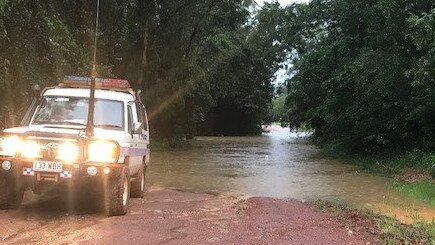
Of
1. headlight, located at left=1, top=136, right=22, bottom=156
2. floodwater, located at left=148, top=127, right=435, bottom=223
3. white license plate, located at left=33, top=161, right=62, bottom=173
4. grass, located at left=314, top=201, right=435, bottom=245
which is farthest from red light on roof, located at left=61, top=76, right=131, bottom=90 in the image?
grass, located at left=314, top=201, right=435, bottom=245

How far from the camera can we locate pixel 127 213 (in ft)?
29.2

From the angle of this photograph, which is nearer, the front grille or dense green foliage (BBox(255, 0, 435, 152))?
the front grille

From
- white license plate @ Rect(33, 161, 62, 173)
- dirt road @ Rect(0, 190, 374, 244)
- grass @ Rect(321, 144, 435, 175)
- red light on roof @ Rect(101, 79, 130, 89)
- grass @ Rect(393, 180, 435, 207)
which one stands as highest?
red light on roof @ Rect(101, 79, 130, 89)

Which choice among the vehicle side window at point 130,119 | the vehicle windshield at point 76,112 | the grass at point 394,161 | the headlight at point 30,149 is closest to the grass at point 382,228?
the vehicle side window at point 130,119

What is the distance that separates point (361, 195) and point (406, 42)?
969cm

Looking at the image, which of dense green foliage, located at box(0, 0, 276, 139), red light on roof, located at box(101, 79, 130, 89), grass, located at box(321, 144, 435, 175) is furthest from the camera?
grass, located at box(321, 144, 435, 175)

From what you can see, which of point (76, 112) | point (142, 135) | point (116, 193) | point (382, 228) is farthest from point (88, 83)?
point (382, 228)

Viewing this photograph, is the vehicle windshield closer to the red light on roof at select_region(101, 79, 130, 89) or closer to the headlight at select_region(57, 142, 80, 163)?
the red light on roof at select_region(101, 79, 130, 89)

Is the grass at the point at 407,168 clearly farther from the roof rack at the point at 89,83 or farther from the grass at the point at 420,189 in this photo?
the roof rack at the point at 89,83

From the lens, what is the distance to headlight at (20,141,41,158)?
7.92m

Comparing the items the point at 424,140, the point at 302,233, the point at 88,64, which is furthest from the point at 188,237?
the point at 424,140

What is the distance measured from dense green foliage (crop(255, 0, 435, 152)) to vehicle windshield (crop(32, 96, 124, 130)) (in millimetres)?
10258

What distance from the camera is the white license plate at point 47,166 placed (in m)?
7.77

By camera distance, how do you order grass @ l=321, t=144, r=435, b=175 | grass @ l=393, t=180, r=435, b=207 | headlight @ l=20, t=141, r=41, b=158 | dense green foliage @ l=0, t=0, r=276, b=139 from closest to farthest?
headlight @ l=20, t=141, r=41, b=158, grass @ l=393, t=180, r=435, b=207, dense green foliage @ l=0, t=0, r=276, b=139, grass @ l=321, t=144, r=435, b=175
